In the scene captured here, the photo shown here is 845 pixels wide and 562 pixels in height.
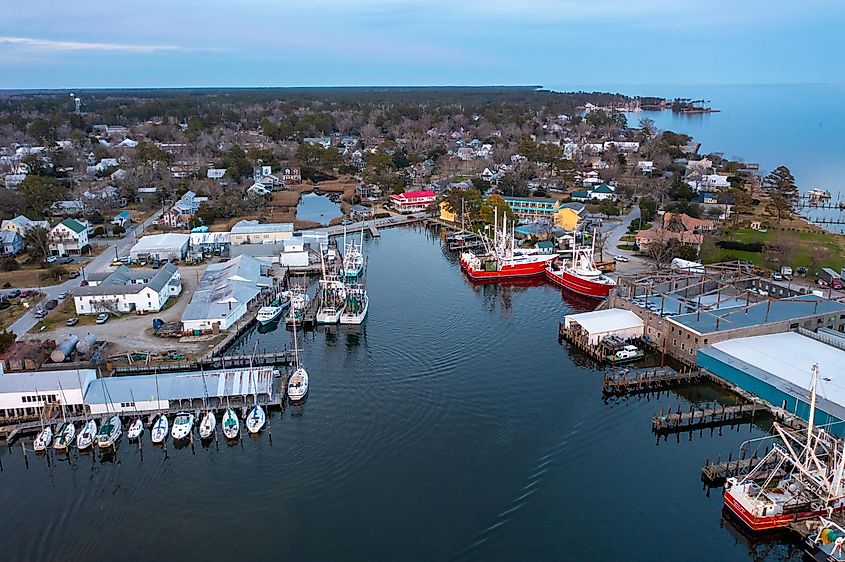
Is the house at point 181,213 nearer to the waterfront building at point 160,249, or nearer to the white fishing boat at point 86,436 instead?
the waterfront building at point 160,249

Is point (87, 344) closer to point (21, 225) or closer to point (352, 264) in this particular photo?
point (352, 264)

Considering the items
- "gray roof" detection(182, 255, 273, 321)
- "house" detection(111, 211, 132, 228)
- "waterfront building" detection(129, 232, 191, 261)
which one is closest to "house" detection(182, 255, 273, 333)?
"gray roof" detection(182, 255, 273, 321)

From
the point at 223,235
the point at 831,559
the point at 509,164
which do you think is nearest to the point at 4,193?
the point at 223,235

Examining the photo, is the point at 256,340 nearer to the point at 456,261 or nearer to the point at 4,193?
the point at 456,261

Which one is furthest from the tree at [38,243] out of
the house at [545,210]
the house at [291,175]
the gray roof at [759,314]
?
the gray roof at [759,314]

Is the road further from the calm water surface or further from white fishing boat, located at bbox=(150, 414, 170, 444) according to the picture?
the calm water surface

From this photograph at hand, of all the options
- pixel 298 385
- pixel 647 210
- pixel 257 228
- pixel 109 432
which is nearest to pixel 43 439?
pixel 109 432
